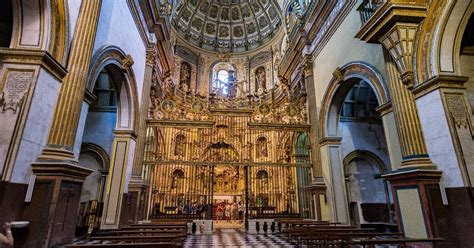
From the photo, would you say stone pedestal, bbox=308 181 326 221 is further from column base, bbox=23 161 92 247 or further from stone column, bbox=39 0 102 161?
stone column, bbox=39 0 102 161

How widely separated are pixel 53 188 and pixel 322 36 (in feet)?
33.8

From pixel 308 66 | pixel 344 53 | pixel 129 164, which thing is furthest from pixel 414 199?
pixel 129 164

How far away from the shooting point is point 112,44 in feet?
24.0

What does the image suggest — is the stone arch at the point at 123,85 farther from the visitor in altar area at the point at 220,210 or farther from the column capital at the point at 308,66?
the visitor in altar area at the point at 220,210

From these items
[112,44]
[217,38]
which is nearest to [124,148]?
[112,44]

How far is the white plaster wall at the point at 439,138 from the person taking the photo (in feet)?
15.4

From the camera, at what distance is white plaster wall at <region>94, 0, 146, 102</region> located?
21.9 feet

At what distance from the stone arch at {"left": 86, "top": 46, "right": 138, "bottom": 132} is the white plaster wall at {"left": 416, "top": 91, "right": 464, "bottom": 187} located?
775 centimetres

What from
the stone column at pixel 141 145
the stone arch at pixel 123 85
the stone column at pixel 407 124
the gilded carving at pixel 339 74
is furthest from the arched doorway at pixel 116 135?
the stone column at pixel 407 124

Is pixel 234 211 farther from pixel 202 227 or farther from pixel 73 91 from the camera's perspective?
pixel 73 91

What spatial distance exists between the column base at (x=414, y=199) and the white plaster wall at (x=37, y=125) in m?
6.92

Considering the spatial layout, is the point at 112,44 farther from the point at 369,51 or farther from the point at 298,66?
the point at 298,66

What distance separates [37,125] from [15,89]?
2.21 ft

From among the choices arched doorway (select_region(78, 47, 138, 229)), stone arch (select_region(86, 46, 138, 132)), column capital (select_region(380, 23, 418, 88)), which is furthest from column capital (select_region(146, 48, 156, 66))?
column capital (select_region(380, 23, 418, 88))
